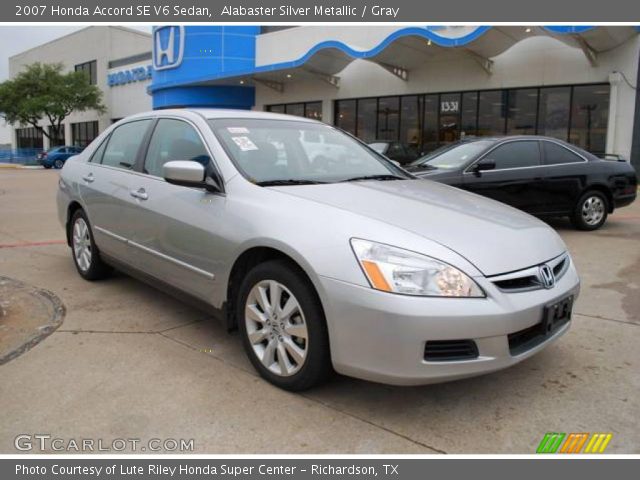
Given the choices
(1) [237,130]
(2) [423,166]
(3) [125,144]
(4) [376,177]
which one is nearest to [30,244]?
(3) [125,144]

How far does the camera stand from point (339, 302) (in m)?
2.72

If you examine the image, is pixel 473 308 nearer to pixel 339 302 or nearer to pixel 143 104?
pixel 339 302

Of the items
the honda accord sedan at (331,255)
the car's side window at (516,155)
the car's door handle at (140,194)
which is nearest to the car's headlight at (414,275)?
the honda accord sedan at (331,255)

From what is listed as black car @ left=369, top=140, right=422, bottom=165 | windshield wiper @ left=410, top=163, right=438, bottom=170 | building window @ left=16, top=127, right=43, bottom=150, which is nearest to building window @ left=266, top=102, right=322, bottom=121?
black car @ left=369, top=140, right=422, bottom=165

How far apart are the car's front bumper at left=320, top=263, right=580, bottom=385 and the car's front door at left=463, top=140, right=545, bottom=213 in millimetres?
5373

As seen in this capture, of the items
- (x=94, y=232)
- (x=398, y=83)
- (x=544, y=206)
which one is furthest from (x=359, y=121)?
(x=94, y=232)

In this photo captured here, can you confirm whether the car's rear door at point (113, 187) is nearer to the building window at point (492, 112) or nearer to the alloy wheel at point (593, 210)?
the alloy wheel at point (593, 210)

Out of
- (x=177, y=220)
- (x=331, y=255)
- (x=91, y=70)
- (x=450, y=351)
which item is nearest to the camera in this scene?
(x=450, y=351)

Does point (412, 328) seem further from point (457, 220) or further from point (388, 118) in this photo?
point (388, 118)

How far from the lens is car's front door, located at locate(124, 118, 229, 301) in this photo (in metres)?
3.55

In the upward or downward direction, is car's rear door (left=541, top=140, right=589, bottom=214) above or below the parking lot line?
above

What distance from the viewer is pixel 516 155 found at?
326 inches

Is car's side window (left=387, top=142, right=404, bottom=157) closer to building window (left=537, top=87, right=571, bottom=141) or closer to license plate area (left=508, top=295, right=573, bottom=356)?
building window (left=537, top=87, right=571, bottom=141)

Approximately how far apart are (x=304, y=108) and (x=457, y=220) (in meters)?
22.7
